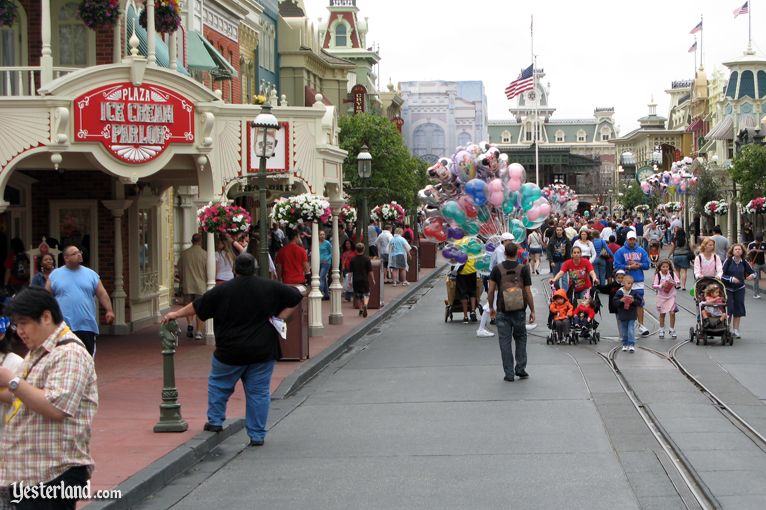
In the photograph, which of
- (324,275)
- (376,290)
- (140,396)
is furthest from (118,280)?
(140,396)

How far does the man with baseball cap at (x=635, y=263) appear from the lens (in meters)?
18.7

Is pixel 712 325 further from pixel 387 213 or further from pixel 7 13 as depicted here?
pixel 387 213

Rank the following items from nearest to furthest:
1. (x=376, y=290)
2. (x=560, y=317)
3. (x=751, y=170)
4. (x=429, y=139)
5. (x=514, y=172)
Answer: (x=560, y=317) → (x=514, y=172) → (x=376, y=290) → (x=751, y=170) → (x=429, y=139)

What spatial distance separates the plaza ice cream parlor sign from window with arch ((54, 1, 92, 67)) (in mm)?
3391

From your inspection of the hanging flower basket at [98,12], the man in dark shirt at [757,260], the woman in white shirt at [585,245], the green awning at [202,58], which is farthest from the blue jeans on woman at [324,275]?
the man in dark shirt at [757,260]

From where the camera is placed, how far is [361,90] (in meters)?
64.6

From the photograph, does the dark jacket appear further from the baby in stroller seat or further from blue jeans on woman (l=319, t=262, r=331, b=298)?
blue jeans on woman (l=319, t=262, r=331, b=298)

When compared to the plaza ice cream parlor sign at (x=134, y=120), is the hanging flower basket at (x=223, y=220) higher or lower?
lower

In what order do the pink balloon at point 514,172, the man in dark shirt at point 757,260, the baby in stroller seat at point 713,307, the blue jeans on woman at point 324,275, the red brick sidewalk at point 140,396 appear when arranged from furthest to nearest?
the man in dark shirt at point 757,260 < the blue jeans on woman at point 324,275 < the pink balloon at point 514,172 < the baby in stroller seat at point 713,307 < the red brick sidewalk at point 140,396

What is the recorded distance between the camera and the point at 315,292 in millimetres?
20266

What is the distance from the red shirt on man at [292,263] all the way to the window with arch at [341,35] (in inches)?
2293

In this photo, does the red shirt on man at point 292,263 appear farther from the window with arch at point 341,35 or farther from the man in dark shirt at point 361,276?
the window with arch at point 341,35

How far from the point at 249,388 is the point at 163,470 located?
5.38ft

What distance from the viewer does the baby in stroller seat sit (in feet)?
58.9
